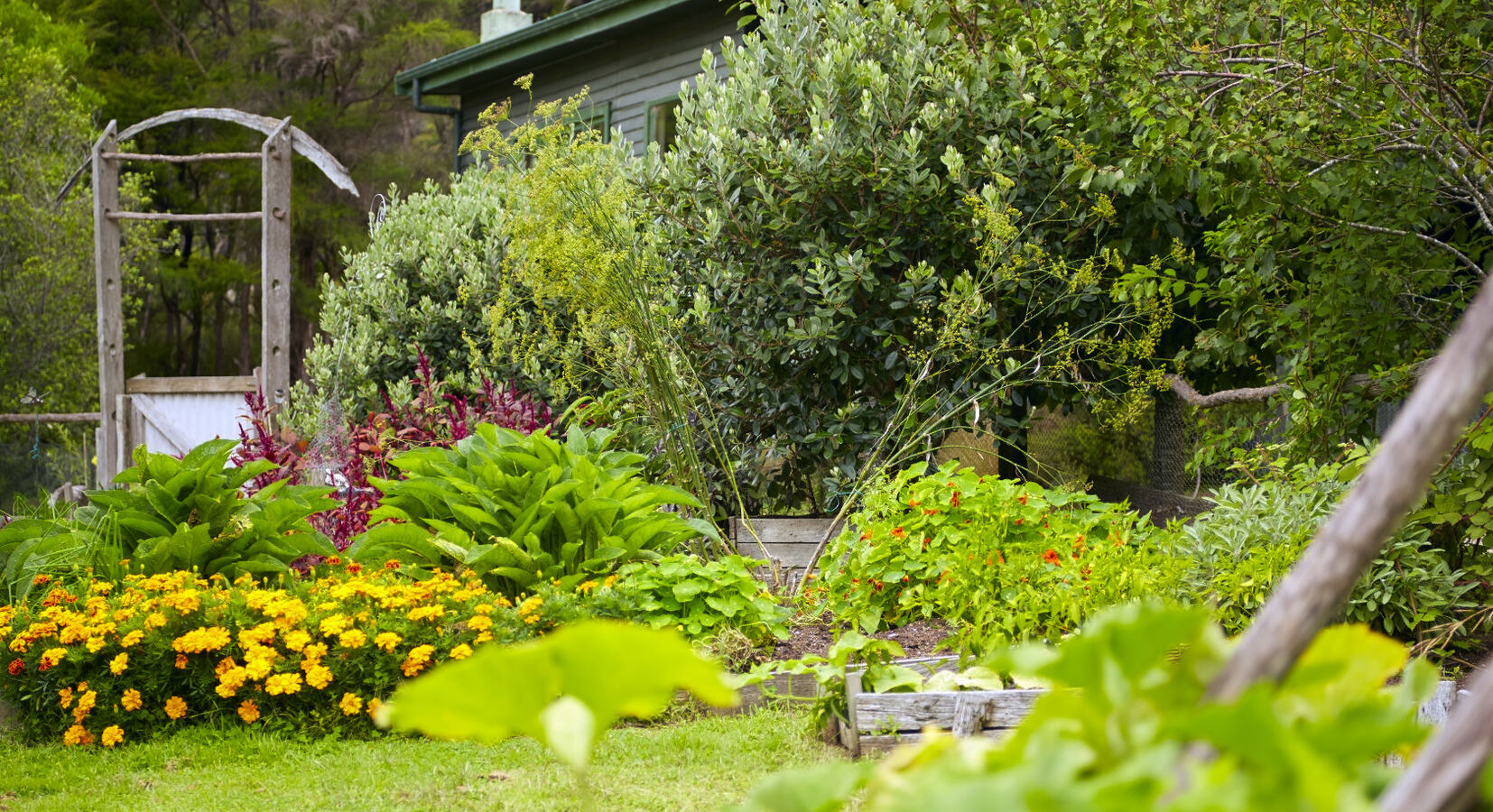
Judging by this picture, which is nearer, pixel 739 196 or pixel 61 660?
pixel 61 660

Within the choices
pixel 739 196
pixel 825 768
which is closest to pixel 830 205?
pixel 739 196

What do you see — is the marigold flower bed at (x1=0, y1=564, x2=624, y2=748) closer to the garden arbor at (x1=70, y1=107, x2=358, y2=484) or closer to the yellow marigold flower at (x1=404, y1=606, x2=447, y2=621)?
the yellow marigold flower at (x1=404, y1=606, x2=447, y2=621)

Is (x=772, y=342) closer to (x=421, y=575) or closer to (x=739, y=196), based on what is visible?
(x=739, y=196)

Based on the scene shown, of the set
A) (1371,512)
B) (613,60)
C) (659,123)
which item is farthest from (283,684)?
(613,60)

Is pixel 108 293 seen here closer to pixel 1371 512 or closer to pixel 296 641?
pixel 296 641

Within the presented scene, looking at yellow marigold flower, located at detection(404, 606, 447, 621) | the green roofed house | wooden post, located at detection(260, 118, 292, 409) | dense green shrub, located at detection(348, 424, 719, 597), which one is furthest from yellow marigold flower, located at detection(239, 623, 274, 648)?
the green roofed house

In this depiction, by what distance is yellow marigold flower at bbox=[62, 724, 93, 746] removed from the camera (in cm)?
384

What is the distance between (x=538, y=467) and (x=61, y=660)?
73.1 inches

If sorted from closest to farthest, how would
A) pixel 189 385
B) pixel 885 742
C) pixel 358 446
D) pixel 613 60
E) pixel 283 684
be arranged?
1. pixel 885 742
2. pixel 283 684
3. pixel 358 446
4. pixel 189 385
5. pixel 613 60

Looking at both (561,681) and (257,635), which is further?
(257,635)

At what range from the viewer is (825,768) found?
791 mm

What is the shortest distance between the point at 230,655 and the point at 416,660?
0.63 metres

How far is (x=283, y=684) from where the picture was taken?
3.72 m

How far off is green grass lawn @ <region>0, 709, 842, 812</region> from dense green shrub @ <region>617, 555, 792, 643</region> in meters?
0.44
